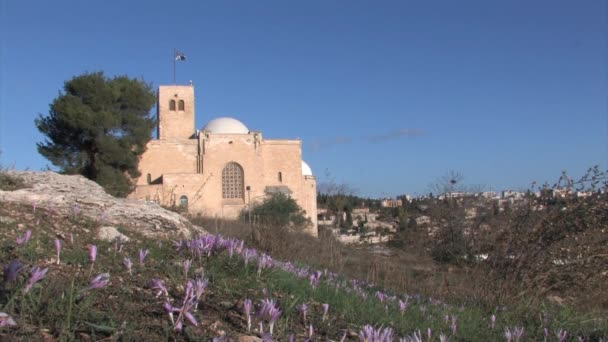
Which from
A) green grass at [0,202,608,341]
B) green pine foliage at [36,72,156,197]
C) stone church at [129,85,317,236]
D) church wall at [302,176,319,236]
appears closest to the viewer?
green grass at [0,202,608,341]

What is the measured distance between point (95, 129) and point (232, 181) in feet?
31.5

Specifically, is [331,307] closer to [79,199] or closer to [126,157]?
[79,199]

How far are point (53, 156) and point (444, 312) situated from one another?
3105cm

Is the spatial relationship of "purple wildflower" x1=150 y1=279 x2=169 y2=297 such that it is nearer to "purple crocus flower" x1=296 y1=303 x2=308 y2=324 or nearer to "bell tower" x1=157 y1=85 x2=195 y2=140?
"purple crocus flower" x1=296 y1=303 x2=308 y2=324

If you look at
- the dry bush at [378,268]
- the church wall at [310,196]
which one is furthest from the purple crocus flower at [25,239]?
the church wall at [310,196]

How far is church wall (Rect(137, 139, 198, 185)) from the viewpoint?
34781mm

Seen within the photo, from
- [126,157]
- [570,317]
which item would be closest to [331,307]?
[570,317]

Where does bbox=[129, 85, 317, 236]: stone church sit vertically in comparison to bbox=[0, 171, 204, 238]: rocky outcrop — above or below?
above

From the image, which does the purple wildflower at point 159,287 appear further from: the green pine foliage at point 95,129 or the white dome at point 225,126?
the white dome at point 225,126

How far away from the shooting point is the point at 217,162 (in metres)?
35.5

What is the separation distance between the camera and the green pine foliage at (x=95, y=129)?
29.6 meters

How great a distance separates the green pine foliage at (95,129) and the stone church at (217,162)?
281cm

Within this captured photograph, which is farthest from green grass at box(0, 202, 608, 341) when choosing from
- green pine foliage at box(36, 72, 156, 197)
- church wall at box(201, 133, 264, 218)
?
church wall at box(201, 133, 264, 218)

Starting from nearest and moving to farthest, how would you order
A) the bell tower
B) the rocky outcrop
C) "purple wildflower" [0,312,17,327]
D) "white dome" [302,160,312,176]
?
1. "purple wildflower" [0,312,17,327]
2. the rocky outcrop
3. the bell tower
4. "white dome" [302,160,312,176]
